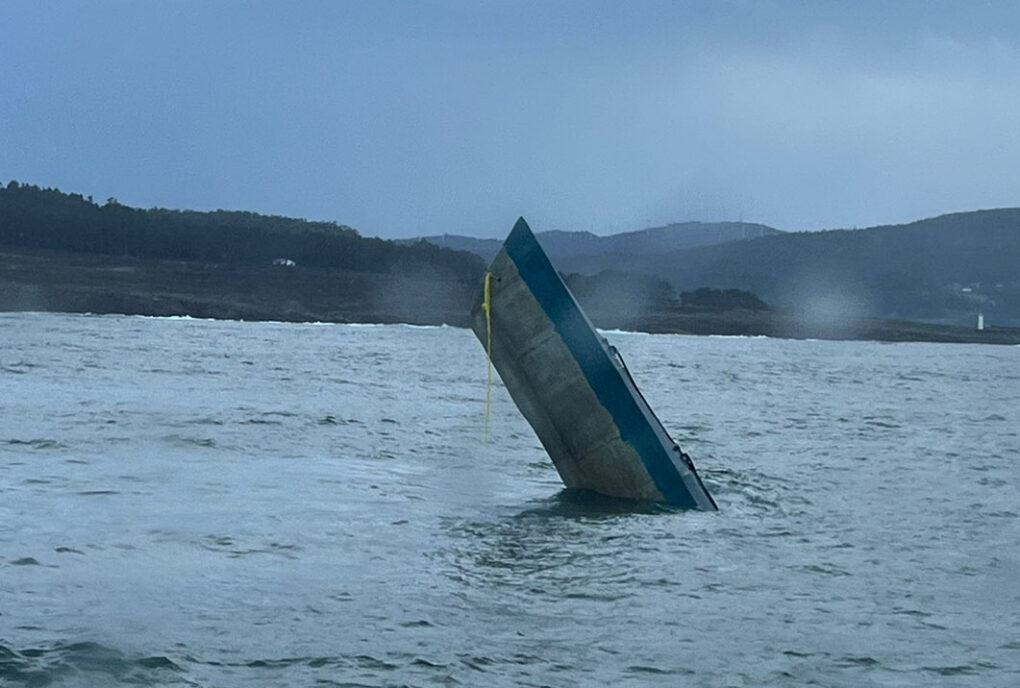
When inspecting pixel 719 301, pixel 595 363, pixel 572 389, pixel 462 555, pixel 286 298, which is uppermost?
pixel 719 301

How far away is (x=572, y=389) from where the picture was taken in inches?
604

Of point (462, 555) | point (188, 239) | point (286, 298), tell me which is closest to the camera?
point (462, 555)

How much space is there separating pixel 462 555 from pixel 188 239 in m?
96.4

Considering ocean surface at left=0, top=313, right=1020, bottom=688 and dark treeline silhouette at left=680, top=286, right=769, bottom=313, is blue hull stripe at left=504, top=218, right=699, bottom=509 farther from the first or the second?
dark treeline silhouette at left=680, top=286, right=769, bottom=313

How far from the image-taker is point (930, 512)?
50.8 feet

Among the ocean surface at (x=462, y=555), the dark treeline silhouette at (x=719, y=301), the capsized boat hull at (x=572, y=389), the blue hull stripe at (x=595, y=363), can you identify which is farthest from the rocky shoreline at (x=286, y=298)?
the blue hull stripe at (x=595, y=363)

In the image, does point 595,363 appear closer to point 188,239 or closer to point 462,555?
point 462,555

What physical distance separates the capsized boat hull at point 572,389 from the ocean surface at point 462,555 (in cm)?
47

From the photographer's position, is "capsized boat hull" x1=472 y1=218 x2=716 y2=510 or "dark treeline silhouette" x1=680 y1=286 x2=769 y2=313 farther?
"dark treeline silhouette" x1=680 y1=286 x2=769 y2=313

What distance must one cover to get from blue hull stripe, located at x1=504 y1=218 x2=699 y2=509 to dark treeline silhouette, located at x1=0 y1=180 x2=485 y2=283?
87.4 meters

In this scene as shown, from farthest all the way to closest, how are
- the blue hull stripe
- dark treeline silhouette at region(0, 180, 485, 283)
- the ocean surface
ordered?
dark treeline silhouette at region(0, 180, 485, 283) → the blue hull stripe → the ocean surface

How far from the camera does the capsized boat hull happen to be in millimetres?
15172

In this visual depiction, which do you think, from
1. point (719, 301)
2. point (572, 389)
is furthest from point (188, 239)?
point (572, 389)

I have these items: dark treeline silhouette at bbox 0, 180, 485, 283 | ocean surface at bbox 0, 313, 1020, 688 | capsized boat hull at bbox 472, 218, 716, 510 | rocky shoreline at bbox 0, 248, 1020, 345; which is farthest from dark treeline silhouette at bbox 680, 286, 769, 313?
capsized boat hull at bbox 472, 218, 716, 510
